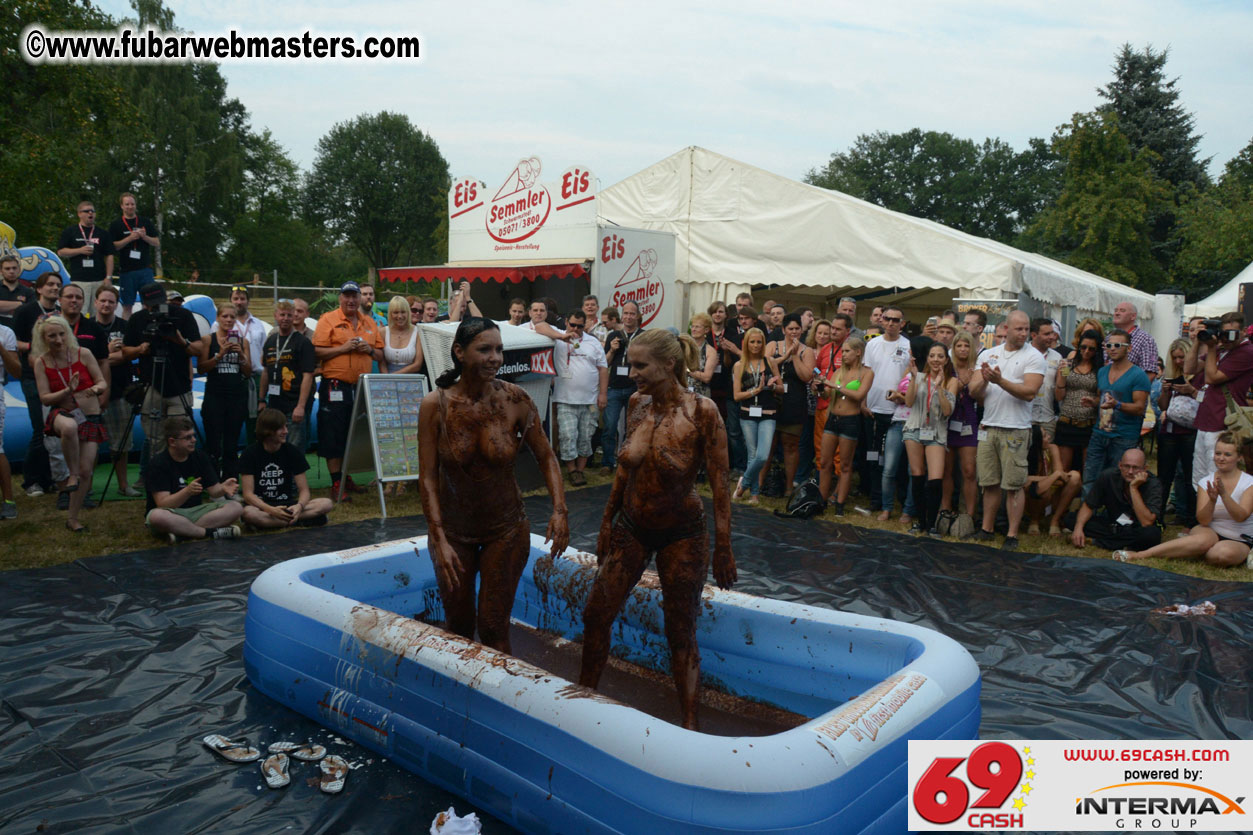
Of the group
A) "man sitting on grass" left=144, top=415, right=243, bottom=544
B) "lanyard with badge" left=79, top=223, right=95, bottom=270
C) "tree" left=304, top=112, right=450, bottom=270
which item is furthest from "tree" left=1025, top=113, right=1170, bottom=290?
"tree" left=304, top=112, right=450, bottom=270

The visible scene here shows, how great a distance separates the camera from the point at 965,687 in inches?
140

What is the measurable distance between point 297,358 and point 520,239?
680 centimetres

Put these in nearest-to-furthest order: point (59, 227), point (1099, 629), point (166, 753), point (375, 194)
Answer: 1. point (166, 753)
2. point (1099, 629)
3. point (59, 227)
4. point (375, 194)

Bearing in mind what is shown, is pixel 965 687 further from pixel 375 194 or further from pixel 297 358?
pixel 375 194

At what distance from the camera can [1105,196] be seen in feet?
94.8

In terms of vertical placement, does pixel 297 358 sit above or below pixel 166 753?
above

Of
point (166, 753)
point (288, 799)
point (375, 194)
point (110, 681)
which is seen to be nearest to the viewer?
point (288, 799)

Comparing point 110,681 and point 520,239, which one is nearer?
point 110,681

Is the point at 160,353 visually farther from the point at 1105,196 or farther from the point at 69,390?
the point at 1105,196

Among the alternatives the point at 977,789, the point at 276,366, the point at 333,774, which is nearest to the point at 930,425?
the point at 977,789

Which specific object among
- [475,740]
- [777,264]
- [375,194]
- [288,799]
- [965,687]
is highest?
[375,194]

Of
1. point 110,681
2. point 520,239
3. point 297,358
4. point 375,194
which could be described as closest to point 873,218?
point 520,239

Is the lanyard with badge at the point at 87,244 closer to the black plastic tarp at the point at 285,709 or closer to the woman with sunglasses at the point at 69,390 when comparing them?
the woman with sunglasses at the point at 69,390

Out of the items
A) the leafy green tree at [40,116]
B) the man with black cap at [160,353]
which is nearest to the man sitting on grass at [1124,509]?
the man with black cap at [160,353]
